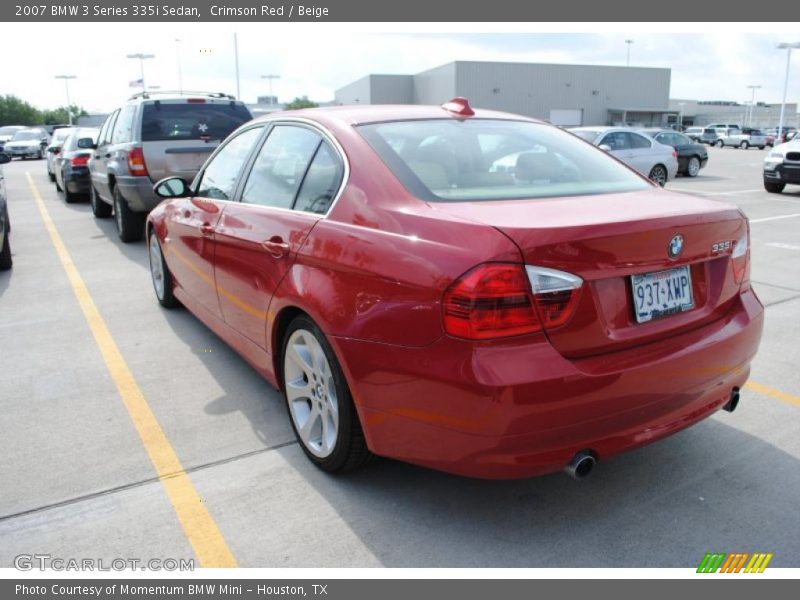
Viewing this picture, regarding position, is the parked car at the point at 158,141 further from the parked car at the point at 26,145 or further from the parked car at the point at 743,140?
the parked car at the point at 743,140

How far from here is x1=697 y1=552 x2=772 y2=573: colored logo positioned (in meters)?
→ 2.54

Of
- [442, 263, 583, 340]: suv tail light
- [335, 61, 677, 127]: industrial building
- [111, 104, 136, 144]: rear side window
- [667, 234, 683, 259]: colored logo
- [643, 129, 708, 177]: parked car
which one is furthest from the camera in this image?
[335, 61, 677, 127]: industrial building

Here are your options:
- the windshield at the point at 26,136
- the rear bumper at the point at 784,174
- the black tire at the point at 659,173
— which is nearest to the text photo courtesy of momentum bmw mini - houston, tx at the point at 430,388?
the rear bumper at the point at 784,174

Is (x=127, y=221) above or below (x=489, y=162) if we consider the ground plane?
below

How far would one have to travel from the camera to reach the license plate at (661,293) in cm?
257

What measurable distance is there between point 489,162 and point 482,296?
3.74ft

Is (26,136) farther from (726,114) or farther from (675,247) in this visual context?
(726,114)

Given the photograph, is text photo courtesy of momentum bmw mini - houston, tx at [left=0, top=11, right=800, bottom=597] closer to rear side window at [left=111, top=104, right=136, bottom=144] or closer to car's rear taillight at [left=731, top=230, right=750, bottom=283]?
car's rear taillight at [left=731, top=230, right=750, bottom=283]

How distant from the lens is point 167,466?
3.35 meters

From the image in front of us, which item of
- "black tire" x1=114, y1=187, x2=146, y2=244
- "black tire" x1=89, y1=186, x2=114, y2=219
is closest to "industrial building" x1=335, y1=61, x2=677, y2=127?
"black tire" x1=89, y1=186, x2=114, y2=219

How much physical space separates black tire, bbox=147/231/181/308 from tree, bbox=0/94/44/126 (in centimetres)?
9233

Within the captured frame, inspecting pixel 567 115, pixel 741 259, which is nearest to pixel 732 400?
pixel 741 259

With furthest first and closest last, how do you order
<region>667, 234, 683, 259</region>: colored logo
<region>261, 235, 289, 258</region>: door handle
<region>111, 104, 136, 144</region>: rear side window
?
<region>111, 104, 136, 144</region>: rear side window → <region>261, 235, 289, 258</region>: door handle → <region>667, 234, 683, 259</region>: colored logo

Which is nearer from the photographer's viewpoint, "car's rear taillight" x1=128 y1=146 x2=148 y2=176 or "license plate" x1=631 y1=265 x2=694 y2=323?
"license plate" x1=631 y1=265 x2=694 y2=323
